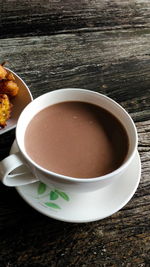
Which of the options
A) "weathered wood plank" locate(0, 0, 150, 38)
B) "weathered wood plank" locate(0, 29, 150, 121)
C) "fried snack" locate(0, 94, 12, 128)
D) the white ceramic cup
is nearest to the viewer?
the white ceramic cup

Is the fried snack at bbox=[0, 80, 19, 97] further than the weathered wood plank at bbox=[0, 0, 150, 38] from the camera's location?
No

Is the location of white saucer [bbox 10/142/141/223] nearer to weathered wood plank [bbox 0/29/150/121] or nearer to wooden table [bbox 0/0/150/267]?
wooden table [bbox 0/0/150/267]

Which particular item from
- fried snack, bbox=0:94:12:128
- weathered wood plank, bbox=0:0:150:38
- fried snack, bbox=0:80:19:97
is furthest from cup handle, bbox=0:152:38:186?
weathered wood plank, bbox=0:0:150:38

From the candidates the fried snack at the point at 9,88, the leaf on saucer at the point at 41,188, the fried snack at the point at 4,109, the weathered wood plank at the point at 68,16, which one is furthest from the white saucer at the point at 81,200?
the weathered wood plank at the point at 68,16

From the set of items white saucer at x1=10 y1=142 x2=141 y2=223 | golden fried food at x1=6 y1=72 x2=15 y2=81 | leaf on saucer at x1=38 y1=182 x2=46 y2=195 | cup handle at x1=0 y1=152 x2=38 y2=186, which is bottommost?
white saucer at x1=10 y1=142 x2=141 y2=223

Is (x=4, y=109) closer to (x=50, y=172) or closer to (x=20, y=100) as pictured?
(x=20, y=100)

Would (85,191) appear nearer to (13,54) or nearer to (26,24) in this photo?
(13,54)

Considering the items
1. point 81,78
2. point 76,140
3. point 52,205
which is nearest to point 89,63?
point 81,78
